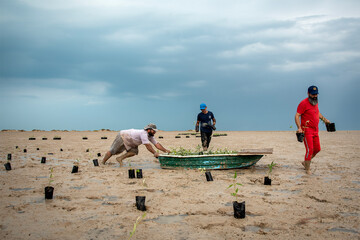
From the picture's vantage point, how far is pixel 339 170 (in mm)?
8516

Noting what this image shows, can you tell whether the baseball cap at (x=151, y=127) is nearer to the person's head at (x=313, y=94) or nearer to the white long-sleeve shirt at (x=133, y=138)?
the white long-sleeve shirt at (x=133, y=138)

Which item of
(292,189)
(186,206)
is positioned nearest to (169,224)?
(186,206)

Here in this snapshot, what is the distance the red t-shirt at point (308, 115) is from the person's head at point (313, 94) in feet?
0.32

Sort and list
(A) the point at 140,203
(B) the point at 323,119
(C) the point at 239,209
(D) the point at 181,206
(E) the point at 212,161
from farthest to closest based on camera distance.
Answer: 1. (B) the point at 323,119
2. (E) the point at 212,161
3. (D) the point at 181,206
4. (A) the point at 140,203
5. (C) the point at 239,209

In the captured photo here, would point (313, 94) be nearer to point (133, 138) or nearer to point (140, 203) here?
point (133, 138)

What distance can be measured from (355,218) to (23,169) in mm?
8484

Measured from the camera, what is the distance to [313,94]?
7762 millimetres

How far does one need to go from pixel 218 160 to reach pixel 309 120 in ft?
8.51

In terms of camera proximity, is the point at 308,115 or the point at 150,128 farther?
the point at 150,128

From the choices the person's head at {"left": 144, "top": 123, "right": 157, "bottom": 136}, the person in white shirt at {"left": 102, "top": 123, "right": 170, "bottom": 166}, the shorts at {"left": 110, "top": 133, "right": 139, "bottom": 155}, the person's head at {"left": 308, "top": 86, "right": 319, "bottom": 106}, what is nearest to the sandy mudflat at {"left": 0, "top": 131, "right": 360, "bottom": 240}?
the person in white shirt at {"left": 102, "top": 123, "right": 170, "bottom": 166}

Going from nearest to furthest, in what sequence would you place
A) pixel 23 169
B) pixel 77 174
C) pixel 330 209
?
pixel 330 209 → pixel 77 174 → pixel 23 169

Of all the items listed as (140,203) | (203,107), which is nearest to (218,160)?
(203,107)

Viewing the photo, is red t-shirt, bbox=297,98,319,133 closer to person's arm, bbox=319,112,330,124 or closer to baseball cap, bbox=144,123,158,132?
person's arm, bbox=319,112,330,124

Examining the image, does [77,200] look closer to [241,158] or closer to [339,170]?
[241,158]
